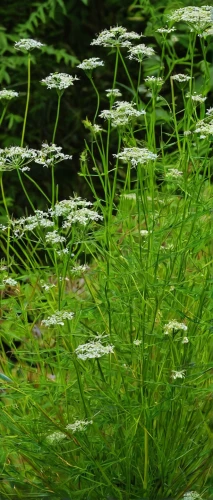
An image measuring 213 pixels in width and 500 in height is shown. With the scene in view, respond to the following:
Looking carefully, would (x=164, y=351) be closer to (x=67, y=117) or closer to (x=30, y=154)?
(x=30, y=154)

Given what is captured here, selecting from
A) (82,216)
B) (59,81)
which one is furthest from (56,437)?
(59,81)

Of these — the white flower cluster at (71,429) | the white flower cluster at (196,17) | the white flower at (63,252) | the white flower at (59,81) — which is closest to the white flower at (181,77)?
the white flower cluster at (196,17)

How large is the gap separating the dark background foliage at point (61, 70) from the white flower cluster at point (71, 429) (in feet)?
10.2

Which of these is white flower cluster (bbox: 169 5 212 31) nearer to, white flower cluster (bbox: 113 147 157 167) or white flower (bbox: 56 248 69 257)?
white flower cluster (bbox: 113 147 157 167)

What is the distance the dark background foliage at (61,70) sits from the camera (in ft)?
18.1

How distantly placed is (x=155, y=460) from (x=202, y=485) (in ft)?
0.42

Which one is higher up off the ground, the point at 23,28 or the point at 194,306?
the point at 23,28

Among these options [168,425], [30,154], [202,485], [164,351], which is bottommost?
[202,485]

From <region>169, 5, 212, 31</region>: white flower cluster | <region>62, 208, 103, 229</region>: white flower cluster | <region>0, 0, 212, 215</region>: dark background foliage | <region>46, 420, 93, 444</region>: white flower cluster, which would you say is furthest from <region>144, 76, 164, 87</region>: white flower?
<region>0, 0, 212, 215</region>: dark background foliage

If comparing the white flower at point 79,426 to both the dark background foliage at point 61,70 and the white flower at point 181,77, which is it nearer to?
the white flower at point 181,77

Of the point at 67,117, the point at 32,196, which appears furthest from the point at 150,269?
the point at 67,117

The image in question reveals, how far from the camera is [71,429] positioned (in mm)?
2377

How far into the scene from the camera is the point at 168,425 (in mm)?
2355

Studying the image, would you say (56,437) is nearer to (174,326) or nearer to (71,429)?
(71,429)
